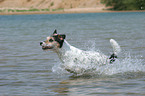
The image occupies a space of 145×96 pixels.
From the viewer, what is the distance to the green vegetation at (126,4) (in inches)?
2653

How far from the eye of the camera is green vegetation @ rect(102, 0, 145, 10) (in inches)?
2653

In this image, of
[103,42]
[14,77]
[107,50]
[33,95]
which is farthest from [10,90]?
[103,42]

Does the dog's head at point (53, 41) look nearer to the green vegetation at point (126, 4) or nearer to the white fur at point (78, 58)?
the white fur at point (78, 58)

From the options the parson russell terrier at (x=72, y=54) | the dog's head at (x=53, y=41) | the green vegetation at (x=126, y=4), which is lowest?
the parson russell terrier at (x=72, y=54)

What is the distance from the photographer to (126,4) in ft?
227

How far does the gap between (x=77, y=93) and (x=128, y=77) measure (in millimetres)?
1922

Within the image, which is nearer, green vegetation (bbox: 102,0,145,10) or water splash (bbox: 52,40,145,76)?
water splash (bbox: 52,40,145,76)

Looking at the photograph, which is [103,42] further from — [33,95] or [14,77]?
[33,95]

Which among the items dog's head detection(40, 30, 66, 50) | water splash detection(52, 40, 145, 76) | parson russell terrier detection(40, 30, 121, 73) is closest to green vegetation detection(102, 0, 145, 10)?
water splash detection(52, 40, 145, 76)

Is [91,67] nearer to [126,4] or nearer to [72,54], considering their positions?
[72,54]

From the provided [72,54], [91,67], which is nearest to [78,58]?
[72,54]

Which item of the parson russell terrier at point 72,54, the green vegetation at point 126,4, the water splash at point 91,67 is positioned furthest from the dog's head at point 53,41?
the green vegetation at point 126,4

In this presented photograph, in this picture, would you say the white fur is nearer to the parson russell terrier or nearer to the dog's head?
the parson russell terrier

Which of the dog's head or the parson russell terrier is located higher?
the dog's head
